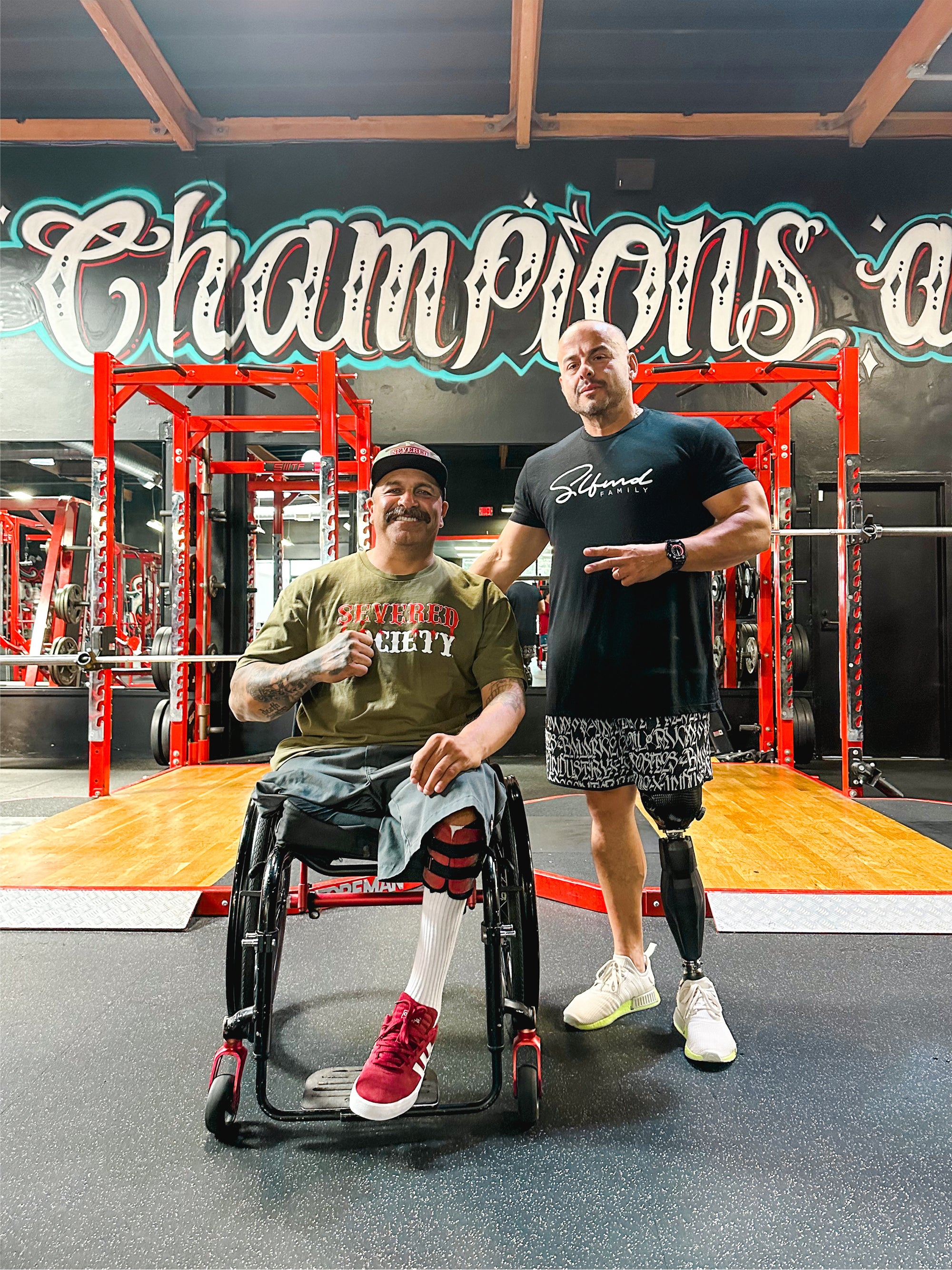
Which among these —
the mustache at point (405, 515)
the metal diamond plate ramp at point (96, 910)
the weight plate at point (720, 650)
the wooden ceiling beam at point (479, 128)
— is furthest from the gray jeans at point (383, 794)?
the wooden ceiling beam at point (479, 128)

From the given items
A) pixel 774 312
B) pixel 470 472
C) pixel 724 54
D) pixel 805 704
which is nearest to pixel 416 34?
pixel 724 54

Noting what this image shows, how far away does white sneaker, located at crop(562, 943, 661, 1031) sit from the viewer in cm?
171

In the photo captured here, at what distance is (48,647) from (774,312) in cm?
606

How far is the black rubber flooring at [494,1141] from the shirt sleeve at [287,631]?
0.82 meters

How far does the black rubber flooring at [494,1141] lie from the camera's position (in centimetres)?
107

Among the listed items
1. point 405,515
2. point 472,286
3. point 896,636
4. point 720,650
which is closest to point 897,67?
point 472,286

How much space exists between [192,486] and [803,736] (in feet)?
13.5

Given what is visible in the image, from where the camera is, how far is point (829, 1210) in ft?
3.71

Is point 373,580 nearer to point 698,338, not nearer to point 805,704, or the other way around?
point 805,704

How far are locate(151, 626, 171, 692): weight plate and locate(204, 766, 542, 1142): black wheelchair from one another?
11.9 ft

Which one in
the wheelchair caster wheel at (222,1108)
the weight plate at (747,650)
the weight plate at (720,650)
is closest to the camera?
the wheelchair caster wheel at (222,1108)

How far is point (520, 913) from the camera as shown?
1.43 meters

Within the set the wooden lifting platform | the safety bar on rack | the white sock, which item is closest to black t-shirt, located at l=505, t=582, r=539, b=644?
the white sock

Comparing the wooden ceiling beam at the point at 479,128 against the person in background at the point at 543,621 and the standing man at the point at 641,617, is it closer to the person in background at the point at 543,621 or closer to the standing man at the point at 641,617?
the person in background at the point at 543,621
